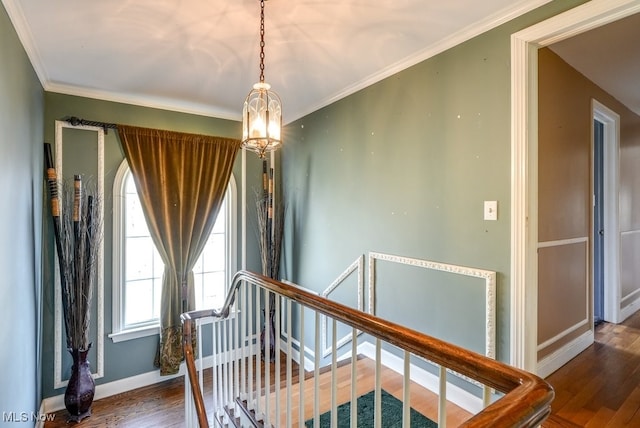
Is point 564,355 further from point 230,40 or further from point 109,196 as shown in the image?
point 109,196

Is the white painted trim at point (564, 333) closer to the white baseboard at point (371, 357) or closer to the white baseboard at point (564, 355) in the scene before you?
the white baseboard at point (564, 355)

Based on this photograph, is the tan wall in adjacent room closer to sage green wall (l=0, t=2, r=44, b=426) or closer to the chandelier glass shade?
the chandelier glass shade

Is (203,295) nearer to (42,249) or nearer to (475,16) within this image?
(42,249)

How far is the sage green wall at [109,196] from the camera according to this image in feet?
9.30

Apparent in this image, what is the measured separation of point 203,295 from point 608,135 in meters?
4.71

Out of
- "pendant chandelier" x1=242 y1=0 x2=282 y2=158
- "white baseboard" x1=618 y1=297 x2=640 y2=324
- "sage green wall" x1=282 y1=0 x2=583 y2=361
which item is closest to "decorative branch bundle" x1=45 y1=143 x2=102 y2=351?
"pendant chandelier" x1=242 y1=0 x2=282 y2=158

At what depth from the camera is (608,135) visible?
11.0ft

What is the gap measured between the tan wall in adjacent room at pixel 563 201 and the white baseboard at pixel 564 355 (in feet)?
0.14

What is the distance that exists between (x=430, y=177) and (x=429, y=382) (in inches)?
56.9

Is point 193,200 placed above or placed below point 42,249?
above

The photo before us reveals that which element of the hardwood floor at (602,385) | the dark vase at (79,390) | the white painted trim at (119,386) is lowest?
the white painted trim at (119,386)

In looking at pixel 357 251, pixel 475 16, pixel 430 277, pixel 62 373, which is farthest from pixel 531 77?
pixel 62 373

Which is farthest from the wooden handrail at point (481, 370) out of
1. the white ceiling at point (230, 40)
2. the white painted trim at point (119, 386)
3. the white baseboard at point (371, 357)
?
the white painted trim at point (119, 386)

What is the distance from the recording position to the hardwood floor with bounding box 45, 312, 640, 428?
77.9 inches
